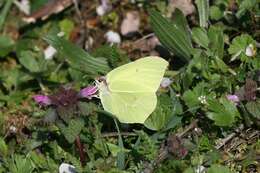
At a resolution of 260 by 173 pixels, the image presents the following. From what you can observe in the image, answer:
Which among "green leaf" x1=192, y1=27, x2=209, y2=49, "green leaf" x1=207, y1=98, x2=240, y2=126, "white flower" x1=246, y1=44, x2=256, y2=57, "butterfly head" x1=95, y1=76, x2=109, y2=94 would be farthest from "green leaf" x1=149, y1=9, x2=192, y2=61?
"butterfly head" x1=95, y1=76, x2=109, y2=94

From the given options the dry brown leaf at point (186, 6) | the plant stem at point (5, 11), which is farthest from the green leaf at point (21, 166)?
the plant stem at point (5, 11)

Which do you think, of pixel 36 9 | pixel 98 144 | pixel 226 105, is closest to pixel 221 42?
pixel 226 105

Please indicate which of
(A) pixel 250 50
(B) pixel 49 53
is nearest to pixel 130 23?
(B) pixel 49 53

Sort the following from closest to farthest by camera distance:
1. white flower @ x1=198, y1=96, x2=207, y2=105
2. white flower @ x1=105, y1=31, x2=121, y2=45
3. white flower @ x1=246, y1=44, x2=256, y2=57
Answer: white flower @ x1=198, y1=96, x2=207, y2=105
white flower @ x1=246, y1=44, x2=256, y2=57
white flower @ x1=105, y1=31, x2=121, y2=45

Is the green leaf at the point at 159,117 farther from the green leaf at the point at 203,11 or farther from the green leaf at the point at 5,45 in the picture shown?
the green leaf at the point at 5,45

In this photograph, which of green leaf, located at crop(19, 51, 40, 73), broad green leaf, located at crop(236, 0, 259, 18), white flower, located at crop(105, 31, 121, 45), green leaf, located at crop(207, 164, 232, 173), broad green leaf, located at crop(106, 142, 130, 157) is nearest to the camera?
green leaf, located at crop(207, 164, 232, 173)

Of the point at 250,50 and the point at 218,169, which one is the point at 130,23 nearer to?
the point at 250,50

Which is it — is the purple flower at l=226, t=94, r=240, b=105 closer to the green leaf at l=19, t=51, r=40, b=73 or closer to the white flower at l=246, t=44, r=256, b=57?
the white flower at l=246, t=44, r=256, b=57

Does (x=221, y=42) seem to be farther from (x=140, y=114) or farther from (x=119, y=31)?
(x=119, y=31)
